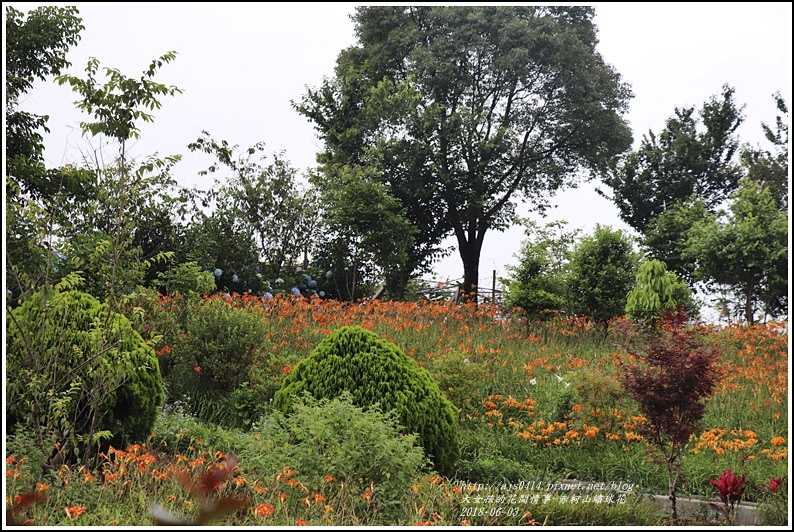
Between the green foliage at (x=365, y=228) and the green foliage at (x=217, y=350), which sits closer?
the green foliage at (x=217, y=350)

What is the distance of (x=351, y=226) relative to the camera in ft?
46.3

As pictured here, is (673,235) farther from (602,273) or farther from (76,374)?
(76,374)

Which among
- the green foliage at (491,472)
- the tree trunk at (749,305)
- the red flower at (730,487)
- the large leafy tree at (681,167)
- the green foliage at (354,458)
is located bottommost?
the green foliage at (491,472)

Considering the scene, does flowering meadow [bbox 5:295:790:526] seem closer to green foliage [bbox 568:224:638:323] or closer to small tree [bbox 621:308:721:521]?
small tree [bbox 621:308:721:521]

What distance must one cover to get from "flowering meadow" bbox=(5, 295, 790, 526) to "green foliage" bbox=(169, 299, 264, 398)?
31mm

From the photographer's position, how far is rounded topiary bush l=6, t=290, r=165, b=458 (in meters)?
4.18

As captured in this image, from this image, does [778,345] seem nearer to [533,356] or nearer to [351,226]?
[533,356]

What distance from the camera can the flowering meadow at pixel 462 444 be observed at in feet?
12.0

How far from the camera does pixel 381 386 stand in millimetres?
4895

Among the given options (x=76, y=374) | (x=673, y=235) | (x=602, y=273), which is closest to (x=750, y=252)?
(x=602, y=273)

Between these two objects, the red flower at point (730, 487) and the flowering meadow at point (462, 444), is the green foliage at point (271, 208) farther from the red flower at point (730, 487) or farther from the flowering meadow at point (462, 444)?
the red flower at point (730, 487)

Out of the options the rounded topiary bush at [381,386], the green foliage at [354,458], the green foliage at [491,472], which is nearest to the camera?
the green foliage at [354,458]

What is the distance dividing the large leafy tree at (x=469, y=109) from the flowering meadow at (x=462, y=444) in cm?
724

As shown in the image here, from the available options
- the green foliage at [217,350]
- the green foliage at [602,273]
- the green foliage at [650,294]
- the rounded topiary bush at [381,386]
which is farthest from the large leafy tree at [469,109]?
the rounded topiary bush at [381,386]
